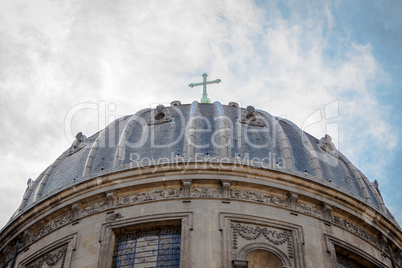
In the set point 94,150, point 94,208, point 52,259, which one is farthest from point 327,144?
point 52,259

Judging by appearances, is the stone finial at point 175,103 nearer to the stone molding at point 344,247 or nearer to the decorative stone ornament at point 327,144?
Result: the decorative stone ornament at point 327,144

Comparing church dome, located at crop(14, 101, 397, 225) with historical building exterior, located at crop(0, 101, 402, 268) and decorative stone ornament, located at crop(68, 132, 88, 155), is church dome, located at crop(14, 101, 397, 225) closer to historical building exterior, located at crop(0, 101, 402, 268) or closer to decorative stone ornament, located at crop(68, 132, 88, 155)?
decorative stone ornament, located at crop(68, 132, 88, 155)

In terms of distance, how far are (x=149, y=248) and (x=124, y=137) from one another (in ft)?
28.4

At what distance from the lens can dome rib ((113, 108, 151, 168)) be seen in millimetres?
35078

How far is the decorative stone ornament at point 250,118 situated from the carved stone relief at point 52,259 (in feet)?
41.5

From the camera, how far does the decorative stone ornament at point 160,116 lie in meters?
38.4

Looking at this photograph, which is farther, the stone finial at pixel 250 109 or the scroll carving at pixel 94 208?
the stone finial at pixel 250 109

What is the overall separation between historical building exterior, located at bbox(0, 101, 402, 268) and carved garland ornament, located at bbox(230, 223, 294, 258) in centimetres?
5

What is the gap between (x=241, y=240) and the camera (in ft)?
97.3

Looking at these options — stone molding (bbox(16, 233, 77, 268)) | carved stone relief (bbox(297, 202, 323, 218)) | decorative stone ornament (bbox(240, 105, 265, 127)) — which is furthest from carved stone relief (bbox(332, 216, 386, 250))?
stone molding (bbox(16, 233, 77, 268))

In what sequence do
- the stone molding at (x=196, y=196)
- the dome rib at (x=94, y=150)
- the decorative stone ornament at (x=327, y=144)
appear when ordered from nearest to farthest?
the stone molding at (x=196, y=196)
the dome rib at (x=94, y=150)
the decorative stone ornament at (x=327, y=144)

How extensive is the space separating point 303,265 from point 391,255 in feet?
21.0

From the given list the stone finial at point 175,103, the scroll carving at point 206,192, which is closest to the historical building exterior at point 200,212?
the scroll carving at point 206,192

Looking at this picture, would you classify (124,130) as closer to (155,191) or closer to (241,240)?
(155,191)
